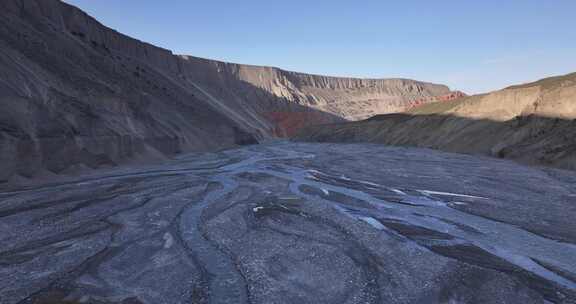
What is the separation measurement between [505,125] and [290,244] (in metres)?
29.8

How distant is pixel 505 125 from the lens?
31.0 meters

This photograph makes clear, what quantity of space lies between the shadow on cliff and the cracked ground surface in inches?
405

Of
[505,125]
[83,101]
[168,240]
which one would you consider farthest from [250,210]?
[505,125]

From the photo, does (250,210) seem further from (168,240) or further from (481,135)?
(481,135)

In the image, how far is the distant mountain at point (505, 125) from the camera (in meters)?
24.1

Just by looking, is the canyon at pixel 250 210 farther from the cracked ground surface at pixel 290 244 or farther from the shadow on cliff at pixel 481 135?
the shadow on cliff at pixel 481 135

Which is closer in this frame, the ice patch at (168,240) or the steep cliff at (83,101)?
the ice patch at (168,240)

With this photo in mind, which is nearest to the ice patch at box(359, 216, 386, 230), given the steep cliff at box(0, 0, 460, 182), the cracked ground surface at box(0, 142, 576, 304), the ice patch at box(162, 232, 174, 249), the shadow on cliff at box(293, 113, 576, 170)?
the cracked ground surface at box(0, 142, 576, 304)

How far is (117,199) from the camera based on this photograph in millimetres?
12883

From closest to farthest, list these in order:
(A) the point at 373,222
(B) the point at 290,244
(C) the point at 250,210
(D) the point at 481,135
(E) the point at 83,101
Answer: (B) the point at 290,244 < (A) the point at 373,222 < (C) the point at 250,210 < (E) the point at 83,101 < (D) the point at 481,135

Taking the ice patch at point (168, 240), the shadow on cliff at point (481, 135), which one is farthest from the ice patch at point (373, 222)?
the shadow on cliff at point (481, 135)

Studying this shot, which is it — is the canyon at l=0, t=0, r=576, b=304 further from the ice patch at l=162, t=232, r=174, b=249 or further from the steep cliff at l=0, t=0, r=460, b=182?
the steep cliff at l=0, t=0, r=460, b=182

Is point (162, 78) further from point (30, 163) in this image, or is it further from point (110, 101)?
point (30, 163)

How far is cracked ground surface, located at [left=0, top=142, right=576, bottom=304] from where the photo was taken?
5.90 metres
